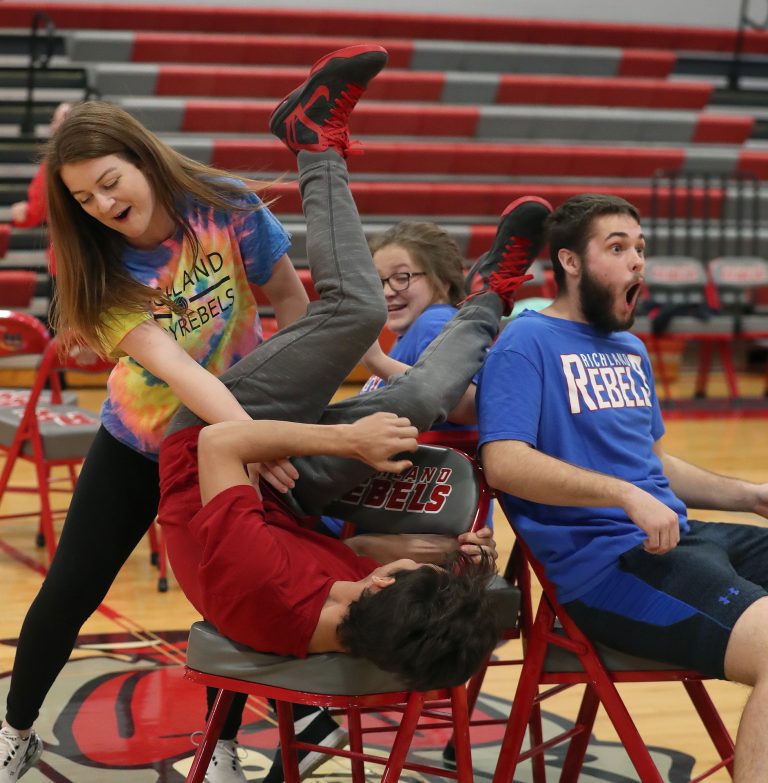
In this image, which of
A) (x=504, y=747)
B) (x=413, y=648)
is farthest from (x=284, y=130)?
(x=504, y=747)

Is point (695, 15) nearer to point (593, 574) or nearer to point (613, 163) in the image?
point (613, 163)

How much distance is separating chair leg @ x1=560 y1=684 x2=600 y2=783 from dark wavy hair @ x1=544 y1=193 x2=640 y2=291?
2.63 feet

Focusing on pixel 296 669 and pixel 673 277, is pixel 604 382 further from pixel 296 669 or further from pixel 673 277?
pixel 673 277

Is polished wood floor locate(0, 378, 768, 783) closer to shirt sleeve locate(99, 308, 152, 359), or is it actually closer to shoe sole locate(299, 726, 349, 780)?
shoe sole locate(299, 726, 349, 780)

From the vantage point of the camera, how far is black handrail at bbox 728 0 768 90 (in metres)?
9.74

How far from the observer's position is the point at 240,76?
28.4 feet

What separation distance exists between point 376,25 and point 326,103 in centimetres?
752

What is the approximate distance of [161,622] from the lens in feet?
12.1

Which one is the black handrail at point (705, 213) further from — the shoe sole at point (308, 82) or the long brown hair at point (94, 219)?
the long brown hair at point (94, 219)

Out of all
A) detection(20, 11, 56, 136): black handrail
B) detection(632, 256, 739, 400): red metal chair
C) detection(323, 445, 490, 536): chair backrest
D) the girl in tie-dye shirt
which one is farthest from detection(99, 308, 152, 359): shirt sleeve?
detection(20, 11, 56, 136): black handrail

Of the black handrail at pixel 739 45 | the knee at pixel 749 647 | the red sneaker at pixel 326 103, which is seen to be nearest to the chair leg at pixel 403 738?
the knee at pixel 749 647

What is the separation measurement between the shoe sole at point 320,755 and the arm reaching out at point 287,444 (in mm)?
630

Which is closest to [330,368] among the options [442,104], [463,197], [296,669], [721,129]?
[296,669]

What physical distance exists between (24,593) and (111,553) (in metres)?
1.68
